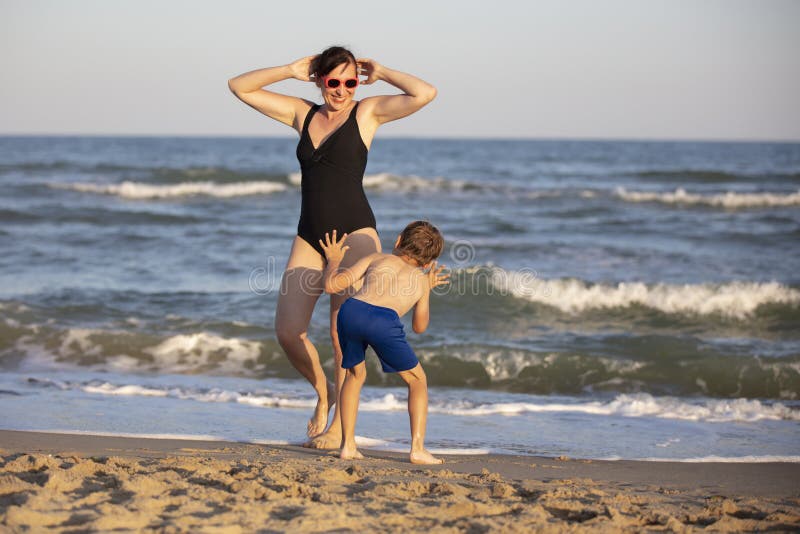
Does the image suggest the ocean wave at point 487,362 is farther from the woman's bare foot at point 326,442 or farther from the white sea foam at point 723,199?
the white sea foam at point 723,199

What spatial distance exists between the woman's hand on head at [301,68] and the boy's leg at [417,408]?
1.62 metres

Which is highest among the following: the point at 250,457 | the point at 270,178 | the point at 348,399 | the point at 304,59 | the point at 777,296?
the point at 270,178

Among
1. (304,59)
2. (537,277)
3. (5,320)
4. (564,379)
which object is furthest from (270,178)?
(304,59)

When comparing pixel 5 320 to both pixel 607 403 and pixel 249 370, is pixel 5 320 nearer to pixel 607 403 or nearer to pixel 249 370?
pixel 249 370

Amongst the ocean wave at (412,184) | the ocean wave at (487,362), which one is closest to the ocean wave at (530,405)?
the ocean wave at (487,362)

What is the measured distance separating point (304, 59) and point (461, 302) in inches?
237

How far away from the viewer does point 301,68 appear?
4.61 m

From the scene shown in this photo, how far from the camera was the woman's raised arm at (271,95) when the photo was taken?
464 cm

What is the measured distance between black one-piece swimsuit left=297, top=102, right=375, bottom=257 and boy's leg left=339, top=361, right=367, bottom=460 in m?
0.72

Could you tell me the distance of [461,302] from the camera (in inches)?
406

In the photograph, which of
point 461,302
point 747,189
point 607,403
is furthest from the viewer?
point 747,189

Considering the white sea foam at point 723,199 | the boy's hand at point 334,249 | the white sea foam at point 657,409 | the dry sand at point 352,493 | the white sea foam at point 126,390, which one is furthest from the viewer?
the white sea foam at point 723,199

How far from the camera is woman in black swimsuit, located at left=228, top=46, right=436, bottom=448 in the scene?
4480mm

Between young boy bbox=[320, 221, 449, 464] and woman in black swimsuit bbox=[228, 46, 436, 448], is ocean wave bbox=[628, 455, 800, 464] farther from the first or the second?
woman in black swimsuit bbox=[228, 46, 436, 448]
